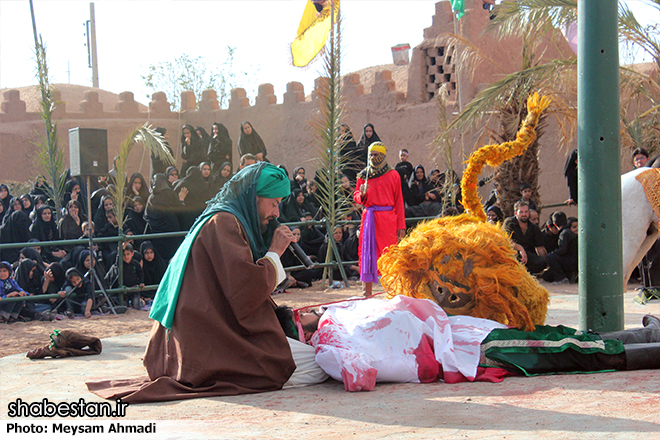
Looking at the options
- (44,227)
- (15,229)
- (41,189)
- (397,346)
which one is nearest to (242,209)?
(397,346)

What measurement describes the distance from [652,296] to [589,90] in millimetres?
3671

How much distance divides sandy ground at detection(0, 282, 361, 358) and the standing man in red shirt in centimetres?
90

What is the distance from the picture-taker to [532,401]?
3158mm

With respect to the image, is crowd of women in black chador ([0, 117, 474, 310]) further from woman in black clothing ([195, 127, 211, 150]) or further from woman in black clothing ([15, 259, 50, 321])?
woman in black clothing ([195, 127, 211, 150])

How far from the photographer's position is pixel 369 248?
24.9 ft

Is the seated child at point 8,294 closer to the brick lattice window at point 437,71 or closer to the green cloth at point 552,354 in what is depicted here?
the green cloth at point 552,354

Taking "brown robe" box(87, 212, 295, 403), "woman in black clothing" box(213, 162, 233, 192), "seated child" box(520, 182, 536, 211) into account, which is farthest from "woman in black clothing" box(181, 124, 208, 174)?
"brown robe" box(87, 212, 295, 403)

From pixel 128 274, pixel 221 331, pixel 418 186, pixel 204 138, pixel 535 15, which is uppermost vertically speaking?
pixel 535 15

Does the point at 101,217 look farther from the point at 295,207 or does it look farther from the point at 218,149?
the point at 218,149

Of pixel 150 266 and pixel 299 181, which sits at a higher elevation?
pixel 299 181

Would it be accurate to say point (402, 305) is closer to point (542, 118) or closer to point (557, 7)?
point (557, 7)

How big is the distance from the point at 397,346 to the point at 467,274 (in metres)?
0.77

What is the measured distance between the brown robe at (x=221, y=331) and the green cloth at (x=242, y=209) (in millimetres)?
62

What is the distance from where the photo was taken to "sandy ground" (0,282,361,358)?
234 inches
